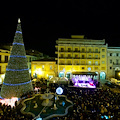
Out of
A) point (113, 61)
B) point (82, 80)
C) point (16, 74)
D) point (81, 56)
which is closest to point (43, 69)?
point (82, 80)

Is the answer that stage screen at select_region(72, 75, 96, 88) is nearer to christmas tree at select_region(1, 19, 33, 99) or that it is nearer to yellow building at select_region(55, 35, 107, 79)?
yellow building at select_region(55, 35, 107, 79)

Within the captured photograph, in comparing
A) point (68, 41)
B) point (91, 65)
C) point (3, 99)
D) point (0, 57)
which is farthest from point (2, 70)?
point (91, 65)

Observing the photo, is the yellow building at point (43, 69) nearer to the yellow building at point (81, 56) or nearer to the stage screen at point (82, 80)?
the yellow building at point (81, 56)

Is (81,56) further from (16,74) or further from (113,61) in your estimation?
(16,74)

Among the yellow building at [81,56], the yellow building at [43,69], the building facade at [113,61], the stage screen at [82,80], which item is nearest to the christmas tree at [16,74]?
the stage screen at [82,80]

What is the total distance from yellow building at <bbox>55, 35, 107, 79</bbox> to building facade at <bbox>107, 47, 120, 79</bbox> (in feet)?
5.54

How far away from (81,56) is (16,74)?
21.8 metres

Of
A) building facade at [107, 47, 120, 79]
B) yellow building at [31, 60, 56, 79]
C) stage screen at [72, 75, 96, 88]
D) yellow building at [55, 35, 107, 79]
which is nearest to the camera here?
stage screen at [72, 75, 96, 88]

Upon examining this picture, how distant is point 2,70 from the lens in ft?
73.6

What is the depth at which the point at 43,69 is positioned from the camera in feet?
94.4

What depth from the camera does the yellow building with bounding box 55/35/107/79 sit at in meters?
29.3

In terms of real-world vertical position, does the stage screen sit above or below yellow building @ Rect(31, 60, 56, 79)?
below

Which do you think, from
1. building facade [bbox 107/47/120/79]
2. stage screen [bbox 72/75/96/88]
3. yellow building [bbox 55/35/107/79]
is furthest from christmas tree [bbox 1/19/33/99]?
building facade [bbox 107/47/120/79]

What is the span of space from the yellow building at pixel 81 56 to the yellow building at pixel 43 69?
213 cm
